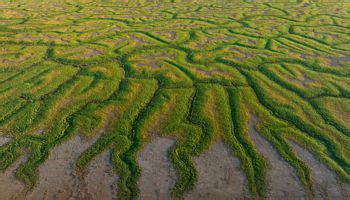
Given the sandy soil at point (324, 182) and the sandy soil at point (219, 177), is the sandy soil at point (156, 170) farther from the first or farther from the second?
the sandy soil at point (324, 182)

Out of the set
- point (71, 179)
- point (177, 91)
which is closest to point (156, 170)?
point (71, 179)

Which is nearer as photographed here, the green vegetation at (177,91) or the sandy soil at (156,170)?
the sandy soil at (156,170)

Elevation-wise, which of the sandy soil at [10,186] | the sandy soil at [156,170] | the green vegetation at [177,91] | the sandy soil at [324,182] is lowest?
the sandy soil at [10,186]

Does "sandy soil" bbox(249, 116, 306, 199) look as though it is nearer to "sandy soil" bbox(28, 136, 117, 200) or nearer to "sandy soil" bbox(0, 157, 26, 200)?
"sandy soil" bbox(28, 136, 117, 200)

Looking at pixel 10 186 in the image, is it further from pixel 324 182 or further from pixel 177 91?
pixel 324 182

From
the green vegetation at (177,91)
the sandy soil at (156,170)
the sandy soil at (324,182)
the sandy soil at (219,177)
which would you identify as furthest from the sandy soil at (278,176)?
the sandy soil at (156,170)

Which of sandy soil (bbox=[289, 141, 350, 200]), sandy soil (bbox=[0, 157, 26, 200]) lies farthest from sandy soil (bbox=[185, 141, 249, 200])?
sandy soil (bbox=[0, 157, 26, 200])
